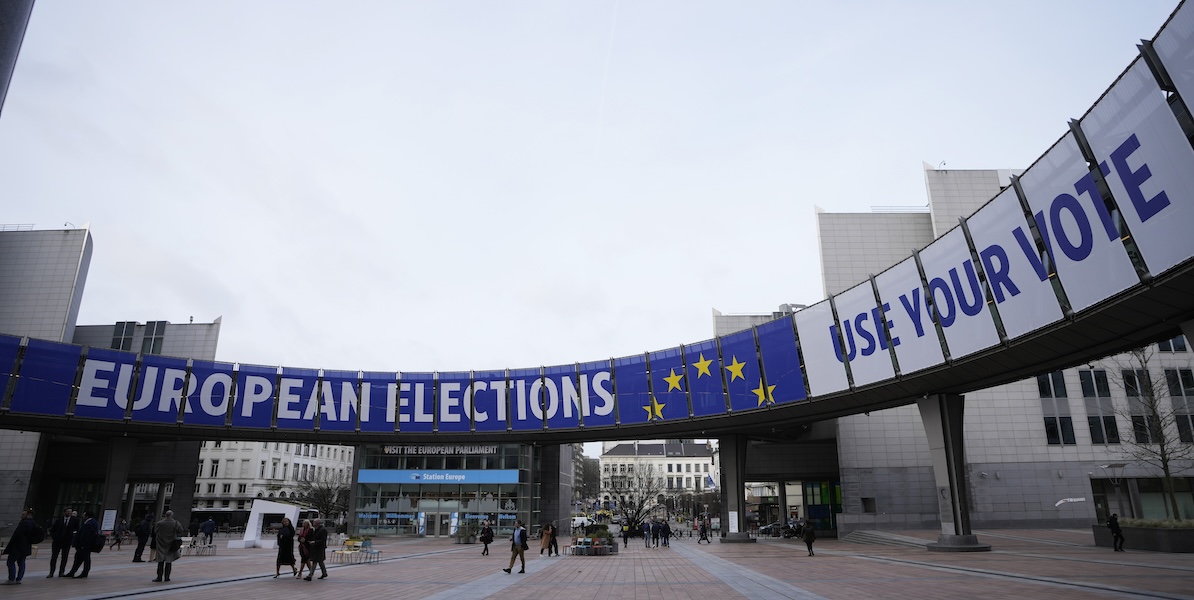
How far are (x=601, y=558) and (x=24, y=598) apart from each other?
20.7 meters

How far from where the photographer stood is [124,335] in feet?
179

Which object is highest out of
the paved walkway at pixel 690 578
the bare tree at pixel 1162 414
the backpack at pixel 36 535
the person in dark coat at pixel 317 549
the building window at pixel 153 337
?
the building window at pixel 153 337

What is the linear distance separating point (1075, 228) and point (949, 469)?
48.0ft

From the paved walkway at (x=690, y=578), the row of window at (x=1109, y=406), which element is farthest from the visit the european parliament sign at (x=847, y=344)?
the row of window at (x=1109, y=406)

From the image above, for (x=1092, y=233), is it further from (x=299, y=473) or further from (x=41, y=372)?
(x=299, y=473)

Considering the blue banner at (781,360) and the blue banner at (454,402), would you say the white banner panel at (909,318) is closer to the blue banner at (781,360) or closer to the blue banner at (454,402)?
the blue banner at (781,360)

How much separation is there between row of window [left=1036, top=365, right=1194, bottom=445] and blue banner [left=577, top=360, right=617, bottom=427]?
30628mm

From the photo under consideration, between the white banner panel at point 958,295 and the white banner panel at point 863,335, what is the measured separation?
9.90 ft

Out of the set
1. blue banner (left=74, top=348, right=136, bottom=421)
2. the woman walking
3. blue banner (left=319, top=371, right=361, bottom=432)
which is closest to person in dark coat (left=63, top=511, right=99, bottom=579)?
the woman walking

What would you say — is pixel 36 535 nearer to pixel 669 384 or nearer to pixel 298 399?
pixel 298 399

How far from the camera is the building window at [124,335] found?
177 ft

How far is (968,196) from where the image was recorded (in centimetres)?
4969

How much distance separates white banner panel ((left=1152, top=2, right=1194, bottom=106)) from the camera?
44.4 feet

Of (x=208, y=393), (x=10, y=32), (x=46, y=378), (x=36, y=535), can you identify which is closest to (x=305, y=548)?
(x=36, y=535)
